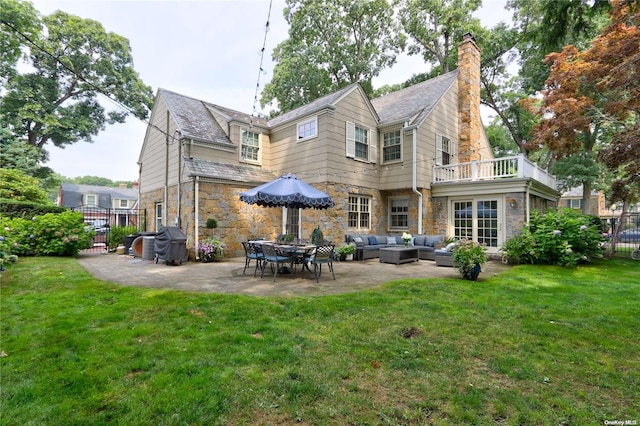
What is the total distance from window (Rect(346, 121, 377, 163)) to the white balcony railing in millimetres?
2764

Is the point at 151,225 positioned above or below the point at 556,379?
above

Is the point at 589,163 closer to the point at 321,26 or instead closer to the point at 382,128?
the point at 382,128

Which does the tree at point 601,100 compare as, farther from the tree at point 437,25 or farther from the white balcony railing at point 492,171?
the tree at point 437,25

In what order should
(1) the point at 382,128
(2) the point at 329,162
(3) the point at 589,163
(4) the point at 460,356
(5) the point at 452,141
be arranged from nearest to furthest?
(4) the point at 460,356 < (2) the point at 329,162 < (1) the point at 382,128 < (5) the point at 452,141 < (3) the point at 589,163

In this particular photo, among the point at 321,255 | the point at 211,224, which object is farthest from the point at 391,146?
the point at 211,224

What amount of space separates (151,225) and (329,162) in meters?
8.97

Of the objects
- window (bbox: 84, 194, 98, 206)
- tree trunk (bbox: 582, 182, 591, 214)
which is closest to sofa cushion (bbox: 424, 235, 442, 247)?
tree trunk (bbox: 582, 182, 591, 214)

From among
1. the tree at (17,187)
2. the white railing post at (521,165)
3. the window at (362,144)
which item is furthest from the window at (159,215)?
the white railing post at (521,165)

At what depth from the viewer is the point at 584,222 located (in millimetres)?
9398

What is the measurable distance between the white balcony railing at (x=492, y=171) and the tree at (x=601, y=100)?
192 cm

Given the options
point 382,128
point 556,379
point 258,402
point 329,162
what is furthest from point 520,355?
point 382,128

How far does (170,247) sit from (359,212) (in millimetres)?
6913

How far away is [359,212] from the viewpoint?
481 inches

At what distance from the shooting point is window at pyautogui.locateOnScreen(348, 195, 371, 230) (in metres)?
12.0
